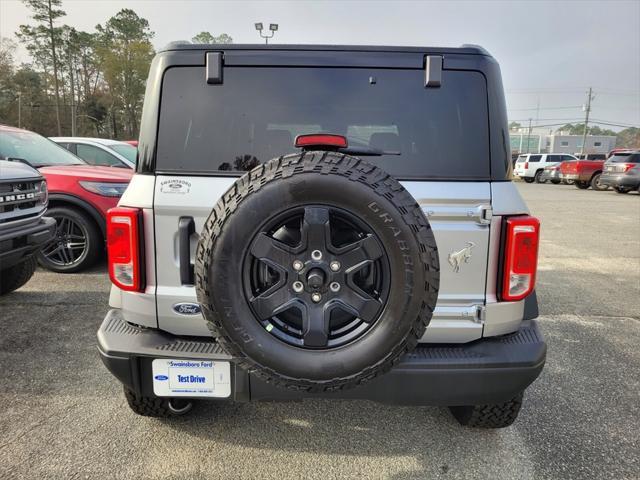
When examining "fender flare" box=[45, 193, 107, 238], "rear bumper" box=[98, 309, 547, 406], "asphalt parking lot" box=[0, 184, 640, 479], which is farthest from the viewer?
"fender flare" box=[45, 193, 107, 238]

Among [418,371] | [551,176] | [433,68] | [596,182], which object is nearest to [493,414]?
[418,371]

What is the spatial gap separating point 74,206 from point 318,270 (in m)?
4.75

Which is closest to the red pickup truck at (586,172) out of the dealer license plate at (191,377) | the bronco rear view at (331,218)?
the bronco rear view at (331,218)

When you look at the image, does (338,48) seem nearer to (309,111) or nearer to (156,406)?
(309,111)

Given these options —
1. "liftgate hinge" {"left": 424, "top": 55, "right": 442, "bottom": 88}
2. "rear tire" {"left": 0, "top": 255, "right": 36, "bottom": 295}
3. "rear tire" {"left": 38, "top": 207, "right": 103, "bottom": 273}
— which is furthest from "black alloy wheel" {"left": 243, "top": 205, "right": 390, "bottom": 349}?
"rear tire" {"left": 38, "top": 207, "right": 103, "bottom": 273}

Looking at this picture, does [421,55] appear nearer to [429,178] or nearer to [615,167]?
[429,178]

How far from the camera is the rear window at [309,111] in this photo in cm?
205

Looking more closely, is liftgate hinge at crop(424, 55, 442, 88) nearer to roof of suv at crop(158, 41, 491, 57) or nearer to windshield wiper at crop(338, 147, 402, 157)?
roof of suv at crop(158, 41, 491, 57)

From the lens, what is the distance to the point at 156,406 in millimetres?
2432

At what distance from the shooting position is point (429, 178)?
2004 millimetres

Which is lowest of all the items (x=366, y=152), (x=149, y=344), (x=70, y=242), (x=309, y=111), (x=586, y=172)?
(x=70, y=242)

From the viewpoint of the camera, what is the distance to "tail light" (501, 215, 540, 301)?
6.48 feet

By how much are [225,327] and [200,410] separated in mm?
1195

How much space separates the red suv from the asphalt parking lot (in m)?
1.84
